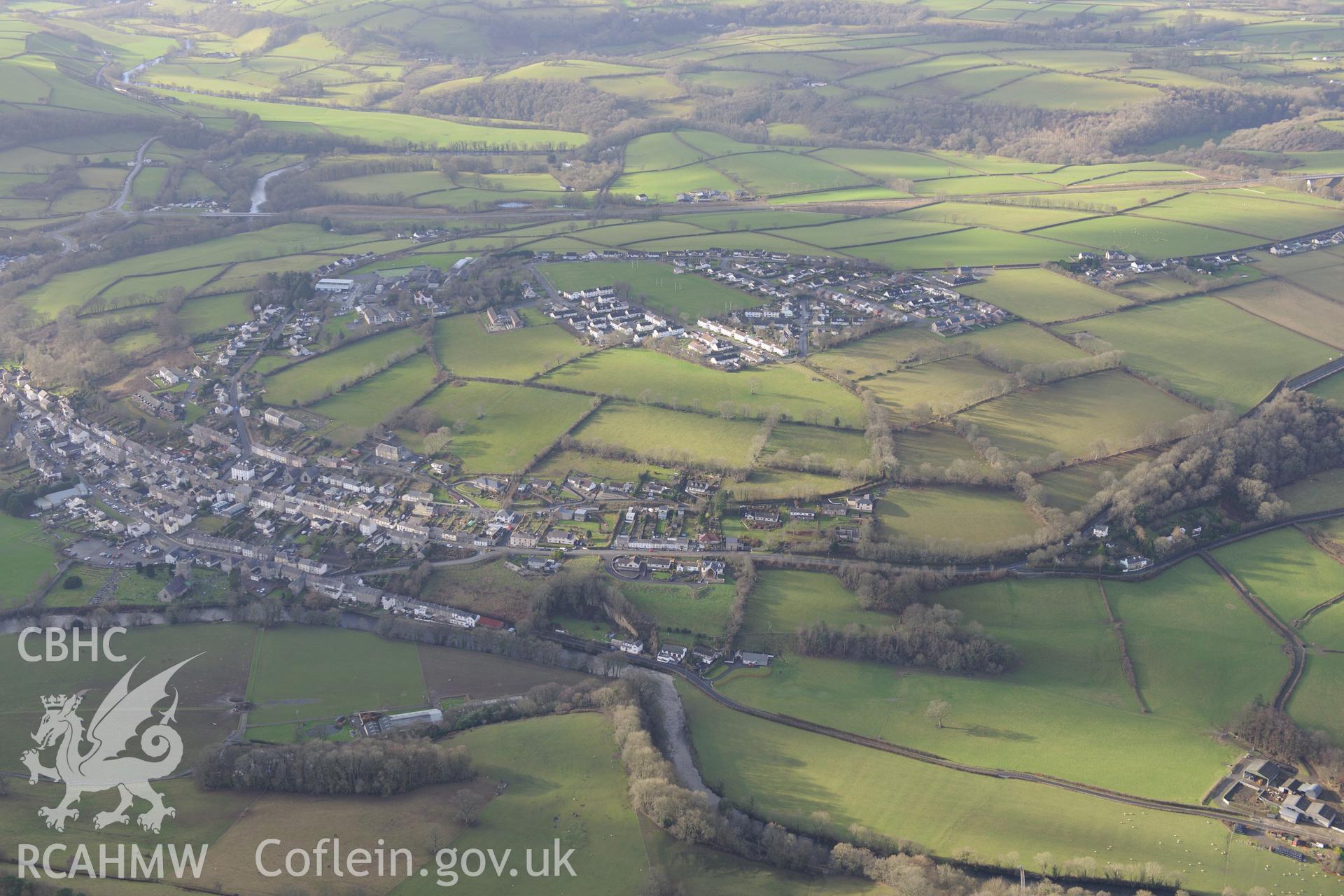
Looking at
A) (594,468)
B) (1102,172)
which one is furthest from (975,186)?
(594,468)

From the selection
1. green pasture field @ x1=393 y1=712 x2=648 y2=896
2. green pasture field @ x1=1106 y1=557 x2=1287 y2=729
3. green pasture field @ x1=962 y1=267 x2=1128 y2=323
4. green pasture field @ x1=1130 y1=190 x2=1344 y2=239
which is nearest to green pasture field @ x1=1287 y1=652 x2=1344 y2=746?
green pasture field @ x1=1106 y1=557 x2=1287 y2=729

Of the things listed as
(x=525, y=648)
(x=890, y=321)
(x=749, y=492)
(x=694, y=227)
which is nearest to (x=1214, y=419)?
(x=890, y=321)

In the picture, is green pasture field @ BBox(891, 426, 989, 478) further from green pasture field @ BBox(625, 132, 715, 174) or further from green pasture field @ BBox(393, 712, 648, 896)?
green pasture field @ BBox(625, 132, 715, 174)

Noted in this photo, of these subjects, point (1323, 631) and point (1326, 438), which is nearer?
point (1323, 631)

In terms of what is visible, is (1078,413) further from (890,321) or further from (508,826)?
(508,826)

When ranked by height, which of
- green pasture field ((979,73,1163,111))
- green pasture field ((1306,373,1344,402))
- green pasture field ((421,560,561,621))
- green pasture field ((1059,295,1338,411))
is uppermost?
green pasture field ((979,73,1163,111))

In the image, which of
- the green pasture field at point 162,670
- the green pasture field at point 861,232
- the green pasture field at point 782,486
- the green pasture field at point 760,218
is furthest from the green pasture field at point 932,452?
the green pasture field at point 760,218

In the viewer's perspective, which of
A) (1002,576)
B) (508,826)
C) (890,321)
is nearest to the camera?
(508,826)
